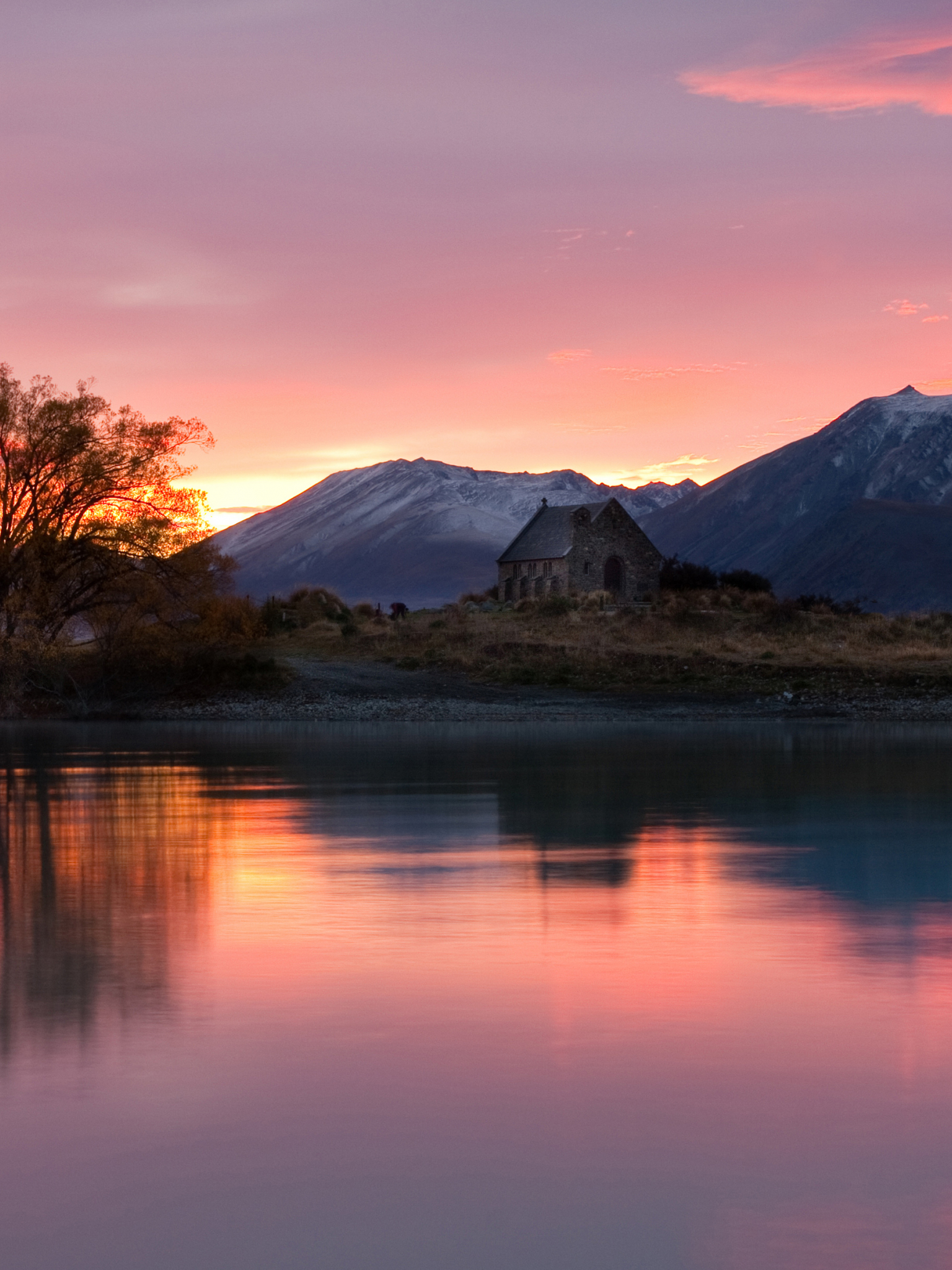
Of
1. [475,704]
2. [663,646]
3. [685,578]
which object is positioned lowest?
[475,704]

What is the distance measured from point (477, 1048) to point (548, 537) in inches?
3343

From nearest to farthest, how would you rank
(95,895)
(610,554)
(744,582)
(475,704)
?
(95,895), (475,704), (744,582), (610,554)

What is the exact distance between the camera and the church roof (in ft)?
299

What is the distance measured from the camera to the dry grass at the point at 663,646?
57438mm

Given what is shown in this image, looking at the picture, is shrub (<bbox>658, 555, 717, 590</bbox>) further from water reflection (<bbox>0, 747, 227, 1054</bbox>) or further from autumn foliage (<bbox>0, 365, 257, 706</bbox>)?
water reflection (<bbox>0, 747, 227, 1054</bbox>)

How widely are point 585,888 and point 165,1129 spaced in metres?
7.65

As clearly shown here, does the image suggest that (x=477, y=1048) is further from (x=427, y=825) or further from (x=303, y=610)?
(x=303, y=610)

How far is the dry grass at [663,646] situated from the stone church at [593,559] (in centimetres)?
1558

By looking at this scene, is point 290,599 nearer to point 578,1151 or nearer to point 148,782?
point 148,782

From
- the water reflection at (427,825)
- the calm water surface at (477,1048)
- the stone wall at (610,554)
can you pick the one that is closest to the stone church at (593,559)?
the stone wall at (610,554)

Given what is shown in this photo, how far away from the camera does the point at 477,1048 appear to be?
850 cm

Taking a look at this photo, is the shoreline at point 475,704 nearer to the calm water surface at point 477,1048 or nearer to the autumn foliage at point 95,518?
the autumn foliage at point 95,518

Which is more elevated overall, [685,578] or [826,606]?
[685,578]

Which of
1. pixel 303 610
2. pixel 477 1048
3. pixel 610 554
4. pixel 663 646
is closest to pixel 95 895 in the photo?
pixel 477 1048
